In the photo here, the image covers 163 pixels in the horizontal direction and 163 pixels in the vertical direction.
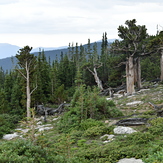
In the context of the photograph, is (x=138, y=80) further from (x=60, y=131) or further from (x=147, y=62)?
(x=60, y=131)

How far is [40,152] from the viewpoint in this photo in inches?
214

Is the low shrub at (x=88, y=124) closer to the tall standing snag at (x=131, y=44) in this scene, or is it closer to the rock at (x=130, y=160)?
the rock at (x=130, y=160)

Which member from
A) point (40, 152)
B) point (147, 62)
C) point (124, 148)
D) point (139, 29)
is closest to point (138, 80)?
point (139, 29)

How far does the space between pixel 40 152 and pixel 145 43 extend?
2345 cm

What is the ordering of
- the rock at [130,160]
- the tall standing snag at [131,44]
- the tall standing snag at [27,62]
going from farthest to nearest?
the tall standing snag at [131,44], the tall standing snag at [27,62], the rock at [130,160]

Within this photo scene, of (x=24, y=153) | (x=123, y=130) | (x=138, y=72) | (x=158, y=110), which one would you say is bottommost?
(x=123, y=130)

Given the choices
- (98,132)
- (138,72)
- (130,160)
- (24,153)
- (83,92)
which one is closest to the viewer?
(24,153)

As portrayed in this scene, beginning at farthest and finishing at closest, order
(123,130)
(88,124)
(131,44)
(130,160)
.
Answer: (131,44) → (88,124) → (123,130) → (130,160)

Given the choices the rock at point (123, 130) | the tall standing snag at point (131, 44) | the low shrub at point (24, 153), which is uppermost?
the tall standing snag at point (131, 44)

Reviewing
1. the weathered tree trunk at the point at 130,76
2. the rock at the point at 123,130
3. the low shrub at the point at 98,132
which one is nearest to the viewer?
the rock at the point at 123,130

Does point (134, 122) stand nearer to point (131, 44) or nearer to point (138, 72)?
point (131, 44)

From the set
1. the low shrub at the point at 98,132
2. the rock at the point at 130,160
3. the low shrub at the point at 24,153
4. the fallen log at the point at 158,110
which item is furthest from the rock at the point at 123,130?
the low shrub at the point at 24,153

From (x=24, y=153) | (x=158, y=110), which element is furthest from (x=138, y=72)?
(x=24, y=153)

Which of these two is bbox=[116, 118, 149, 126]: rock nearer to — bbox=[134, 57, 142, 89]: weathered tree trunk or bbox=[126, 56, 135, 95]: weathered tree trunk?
bbox=[126, 56, 135, 95]: weathered tree trunk
